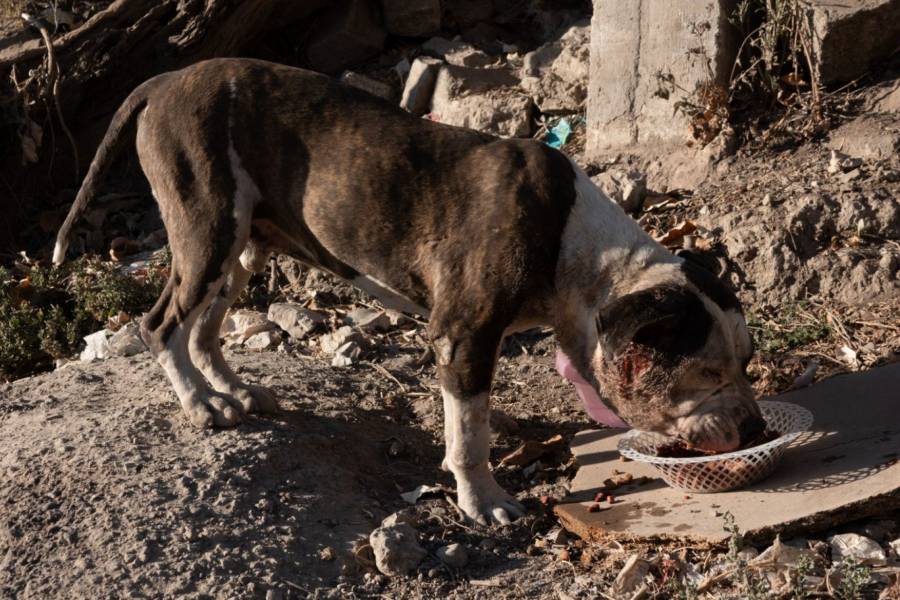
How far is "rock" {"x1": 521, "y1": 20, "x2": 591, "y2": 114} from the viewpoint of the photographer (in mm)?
8507

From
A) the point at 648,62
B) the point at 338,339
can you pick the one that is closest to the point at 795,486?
the point at 338,339

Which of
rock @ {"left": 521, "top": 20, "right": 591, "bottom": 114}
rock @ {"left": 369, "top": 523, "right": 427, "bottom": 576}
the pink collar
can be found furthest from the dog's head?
rock @ {"left": 521, "top": 20, "right": 591, "bottom": 114}

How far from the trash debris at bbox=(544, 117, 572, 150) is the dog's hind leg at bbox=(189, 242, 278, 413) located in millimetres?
3112

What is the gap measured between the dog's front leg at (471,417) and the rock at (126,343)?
269cm

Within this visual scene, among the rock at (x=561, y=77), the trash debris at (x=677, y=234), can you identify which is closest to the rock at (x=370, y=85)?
the rock at (x=561, y=77)

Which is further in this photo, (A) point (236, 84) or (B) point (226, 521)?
(A) point (236, 84)

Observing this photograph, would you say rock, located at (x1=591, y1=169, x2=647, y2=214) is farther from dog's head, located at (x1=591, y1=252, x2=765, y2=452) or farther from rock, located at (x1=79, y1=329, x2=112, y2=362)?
rock, located at (x1=79, y1=329, x2=112, y2=362)

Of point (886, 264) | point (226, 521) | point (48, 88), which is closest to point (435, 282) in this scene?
point (226, 521)

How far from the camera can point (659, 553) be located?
4648 mm

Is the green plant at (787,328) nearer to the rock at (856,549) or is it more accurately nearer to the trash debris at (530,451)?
the trash debris at (530,451)

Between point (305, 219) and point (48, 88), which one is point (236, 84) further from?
point (48, 88)

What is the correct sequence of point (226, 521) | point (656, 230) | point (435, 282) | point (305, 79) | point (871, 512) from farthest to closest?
point (656, 230) → point (305, 79) → point (435, 282) → point (226, 521) → point (871, 512)

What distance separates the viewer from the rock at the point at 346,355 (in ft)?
22.8

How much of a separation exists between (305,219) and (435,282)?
0.73m
